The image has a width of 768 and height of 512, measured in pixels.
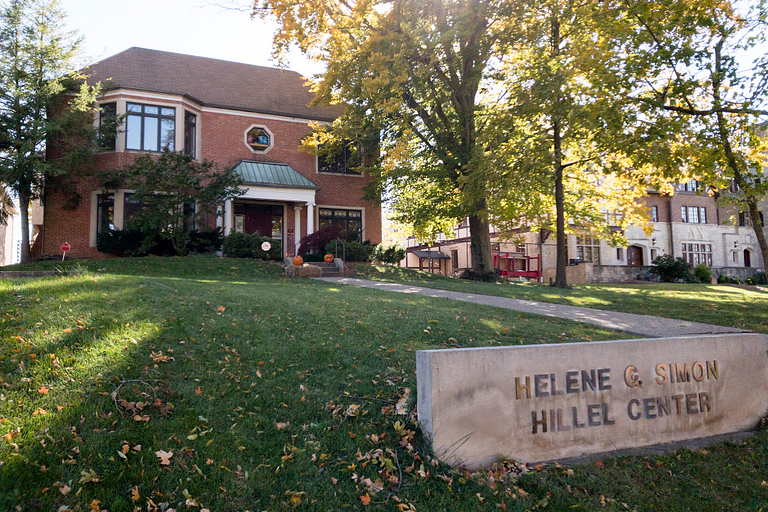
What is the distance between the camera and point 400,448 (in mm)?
3949

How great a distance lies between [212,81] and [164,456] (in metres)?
24.2

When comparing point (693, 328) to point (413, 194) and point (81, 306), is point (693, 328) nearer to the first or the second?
point (81, 306)

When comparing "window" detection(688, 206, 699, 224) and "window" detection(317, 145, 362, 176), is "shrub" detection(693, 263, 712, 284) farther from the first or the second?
"window" detection(317, 145, 362, 176)

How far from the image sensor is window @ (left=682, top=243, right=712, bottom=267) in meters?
40.5

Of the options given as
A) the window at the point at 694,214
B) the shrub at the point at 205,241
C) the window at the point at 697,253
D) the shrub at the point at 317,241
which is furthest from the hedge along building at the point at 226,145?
the window at the point at 694,214

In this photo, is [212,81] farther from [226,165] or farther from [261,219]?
[261,219]

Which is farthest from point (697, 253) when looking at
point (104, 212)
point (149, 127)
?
point (104, 212)

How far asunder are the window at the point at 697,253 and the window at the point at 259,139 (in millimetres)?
35072

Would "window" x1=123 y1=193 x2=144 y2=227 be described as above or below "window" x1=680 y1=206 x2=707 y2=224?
below

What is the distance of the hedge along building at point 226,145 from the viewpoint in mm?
20109

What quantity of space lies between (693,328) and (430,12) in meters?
12.8

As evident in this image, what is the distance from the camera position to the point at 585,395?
173 inches

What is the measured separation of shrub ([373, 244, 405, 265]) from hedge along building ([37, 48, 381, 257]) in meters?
1.88

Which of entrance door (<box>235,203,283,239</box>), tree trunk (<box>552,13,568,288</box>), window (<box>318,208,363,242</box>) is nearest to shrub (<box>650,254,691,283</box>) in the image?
tree trunk (<box>552,13,568,288</box>)
